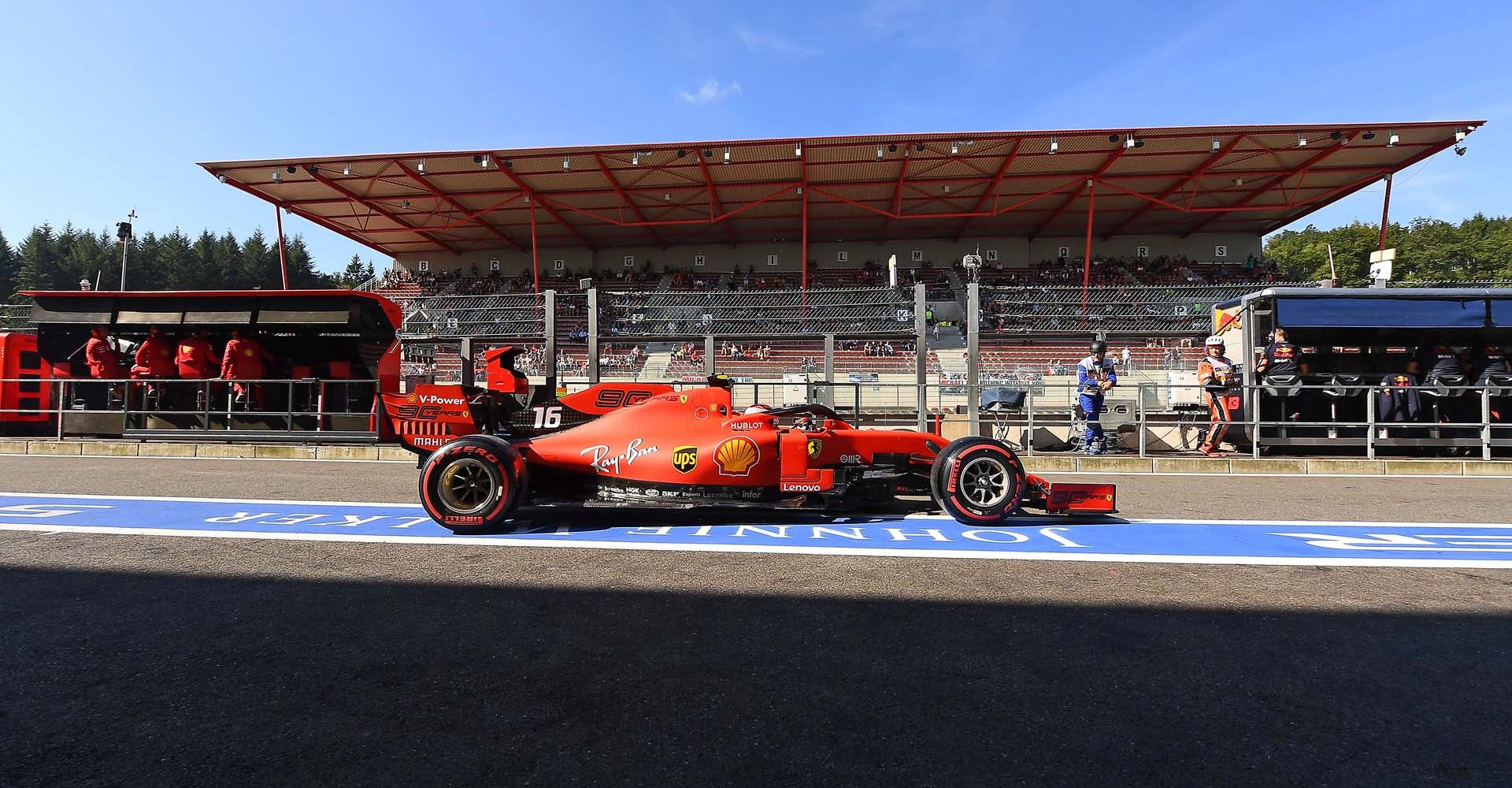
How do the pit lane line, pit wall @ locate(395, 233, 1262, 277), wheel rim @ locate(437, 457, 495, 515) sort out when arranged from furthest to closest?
pit wall @ locate(395, 233, 1262, 277) < the pit lane line < wheel rim @ locate(437, 457, 495, 515)

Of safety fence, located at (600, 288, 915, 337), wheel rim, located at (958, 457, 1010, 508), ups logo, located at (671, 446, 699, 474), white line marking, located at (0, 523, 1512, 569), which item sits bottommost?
white line marking, located at (0, 523, 1512, 569)

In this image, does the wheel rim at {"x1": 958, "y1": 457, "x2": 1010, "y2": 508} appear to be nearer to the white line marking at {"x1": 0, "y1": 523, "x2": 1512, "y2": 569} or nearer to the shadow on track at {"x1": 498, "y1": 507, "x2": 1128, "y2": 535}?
the shadow on track at {"x1": 498, "y1": 507, "x2": 1128, "y2": 535}

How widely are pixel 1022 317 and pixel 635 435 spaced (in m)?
8.92

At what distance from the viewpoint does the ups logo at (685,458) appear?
542cm

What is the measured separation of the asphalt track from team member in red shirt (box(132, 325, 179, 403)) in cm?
1000

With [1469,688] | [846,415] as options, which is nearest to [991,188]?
[846,415]

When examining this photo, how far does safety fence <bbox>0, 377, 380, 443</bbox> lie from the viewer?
11.7 m

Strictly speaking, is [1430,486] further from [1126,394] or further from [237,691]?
[237,691]

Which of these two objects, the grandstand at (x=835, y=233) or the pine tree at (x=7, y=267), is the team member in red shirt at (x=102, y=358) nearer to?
the grandstand at (x=835, y=233)

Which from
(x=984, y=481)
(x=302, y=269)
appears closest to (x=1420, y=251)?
(x=984, y=481)

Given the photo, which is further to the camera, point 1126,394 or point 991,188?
point 991,188

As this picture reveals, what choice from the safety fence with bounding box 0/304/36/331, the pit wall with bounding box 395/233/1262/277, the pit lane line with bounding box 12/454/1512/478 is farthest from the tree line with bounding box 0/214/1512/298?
the pit lane line with bounding box 12/454/1512/478

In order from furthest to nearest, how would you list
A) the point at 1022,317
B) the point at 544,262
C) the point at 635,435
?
the point at 544,262, the point at 1022,317, the point at 635,435

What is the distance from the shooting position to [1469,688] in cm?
245
